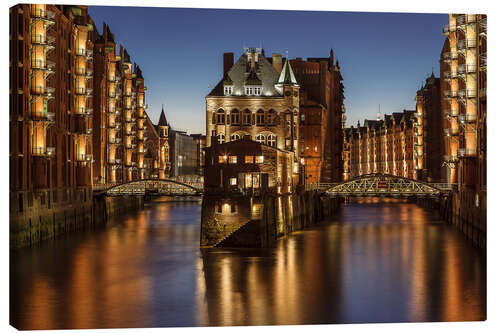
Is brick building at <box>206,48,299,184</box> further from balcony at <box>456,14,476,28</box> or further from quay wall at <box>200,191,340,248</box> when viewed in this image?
balcony at <box>456,14,476,28</box>

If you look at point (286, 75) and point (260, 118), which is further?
point (286, 75)

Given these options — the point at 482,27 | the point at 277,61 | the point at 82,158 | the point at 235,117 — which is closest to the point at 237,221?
the point at 482,27

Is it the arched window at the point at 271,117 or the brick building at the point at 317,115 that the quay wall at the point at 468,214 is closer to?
the arched window at the point at 271,117

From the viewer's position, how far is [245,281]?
114 ft

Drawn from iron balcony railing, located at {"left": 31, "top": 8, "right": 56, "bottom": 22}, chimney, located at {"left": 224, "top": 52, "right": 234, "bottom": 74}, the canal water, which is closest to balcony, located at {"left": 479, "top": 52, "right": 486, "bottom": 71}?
the canal water

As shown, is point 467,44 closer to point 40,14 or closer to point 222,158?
point 222,158

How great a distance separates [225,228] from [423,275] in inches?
442

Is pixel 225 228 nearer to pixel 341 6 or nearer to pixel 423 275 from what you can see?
pixel 423 275

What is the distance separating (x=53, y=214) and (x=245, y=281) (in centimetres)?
1685

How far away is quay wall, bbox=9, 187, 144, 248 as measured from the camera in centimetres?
3908

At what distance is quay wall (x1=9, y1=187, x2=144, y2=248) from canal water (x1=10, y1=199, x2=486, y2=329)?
2.94ft

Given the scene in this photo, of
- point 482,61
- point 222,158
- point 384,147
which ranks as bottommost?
point 222,158

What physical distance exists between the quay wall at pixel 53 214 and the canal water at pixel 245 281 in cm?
90

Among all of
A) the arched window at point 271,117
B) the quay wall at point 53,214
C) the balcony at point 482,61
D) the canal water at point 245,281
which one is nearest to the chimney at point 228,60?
the arched window at point 271,117
